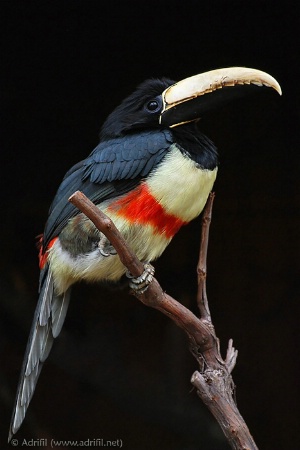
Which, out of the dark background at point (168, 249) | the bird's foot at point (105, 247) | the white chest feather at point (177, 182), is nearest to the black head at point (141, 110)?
the white chest feather at point (177, 182)

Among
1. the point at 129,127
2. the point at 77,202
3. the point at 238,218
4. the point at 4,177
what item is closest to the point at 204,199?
the point at 129,127

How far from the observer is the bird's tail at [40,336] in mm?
2133

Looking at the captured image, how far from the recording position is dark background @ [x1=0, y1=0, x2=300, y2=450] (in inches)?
116

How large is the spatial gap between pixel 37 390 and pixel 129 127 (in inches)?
50.9

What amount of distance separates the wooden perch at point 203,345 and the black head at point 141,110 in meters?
0.33

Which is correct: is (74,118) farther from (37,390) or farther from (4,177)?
(37,390)

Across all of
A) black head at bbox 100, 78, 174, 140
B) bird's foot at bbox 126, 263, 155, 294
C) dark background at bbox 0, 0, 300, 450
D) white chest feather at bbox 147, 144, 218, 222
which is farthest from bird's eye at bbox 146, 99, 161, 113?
dark background at bbox 0, 0, 300, 450

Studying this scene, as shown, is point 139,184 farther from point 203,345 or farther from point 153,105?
point 203,345

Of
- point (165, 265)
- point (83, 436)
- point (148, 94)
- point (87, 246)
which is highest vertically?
point (148, 94)

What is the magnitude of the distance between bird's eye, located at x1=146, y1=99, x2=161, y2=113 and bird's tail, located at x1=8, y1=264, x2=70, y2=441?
0.50 m

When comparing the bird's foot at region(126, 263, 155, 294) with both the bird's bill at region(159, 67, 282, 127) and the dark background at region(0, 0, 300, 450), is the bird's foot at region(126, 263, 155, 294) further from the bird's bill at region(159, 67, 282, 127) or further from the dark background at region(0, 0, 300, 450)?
the dark background at region(0, 0, 300, 450)

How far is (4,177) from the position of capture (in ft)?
9.95

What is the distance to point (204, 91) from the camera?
6.64ft

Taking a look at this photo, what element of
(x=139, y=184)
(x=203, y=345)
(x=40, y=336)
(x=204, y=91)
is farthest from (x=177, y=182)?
(x=40, y=336)
